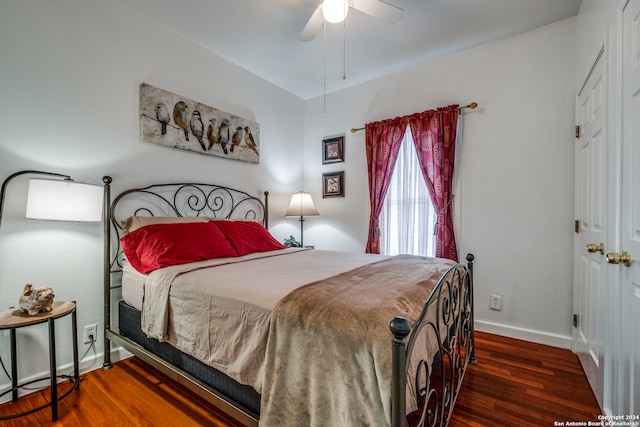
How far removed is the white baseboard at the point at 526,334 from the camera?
2.35m

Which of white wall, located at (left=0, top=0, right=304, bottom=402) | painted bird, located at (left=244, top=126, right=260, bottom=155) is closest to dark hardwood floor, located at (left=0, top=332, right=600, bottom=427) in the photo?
white wall, located at (left=0, top=0, right=304, bottom=402)

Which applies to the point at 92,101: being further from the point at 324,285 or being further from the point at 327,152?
the point at 327,152

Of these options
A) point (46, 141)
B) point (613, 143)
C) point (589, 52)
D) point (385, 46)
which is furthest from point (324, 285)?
point (385, 46)

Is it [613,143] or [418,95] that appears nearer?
[613,143]

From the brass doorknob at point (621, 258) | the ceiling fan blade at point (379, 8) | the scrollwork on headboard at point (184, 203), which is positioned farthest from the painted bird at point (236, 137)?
the brass doorknob at point (621, 258)

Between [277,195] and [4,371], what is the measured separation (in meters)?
2.63

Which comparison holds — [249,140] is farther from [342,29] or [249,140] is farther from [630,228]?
[630,228]

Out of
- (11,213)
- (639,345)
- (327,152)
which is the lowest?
(639,345)

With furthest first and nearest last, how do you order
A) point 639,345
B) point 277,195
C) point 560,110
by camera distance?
point 277,195
point 560,110
point 639,345

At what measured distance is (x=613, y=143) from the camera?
4.59 feet

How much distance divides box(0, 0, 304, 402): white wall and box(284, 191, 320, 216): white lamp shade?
124 cm

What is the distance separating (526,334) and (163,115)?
3681 mm

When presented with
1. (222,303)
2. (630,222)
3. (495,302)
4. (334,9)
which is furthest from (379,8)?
(495,302)

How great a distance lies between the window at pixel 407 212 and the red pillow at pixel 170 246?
1.81 metres
